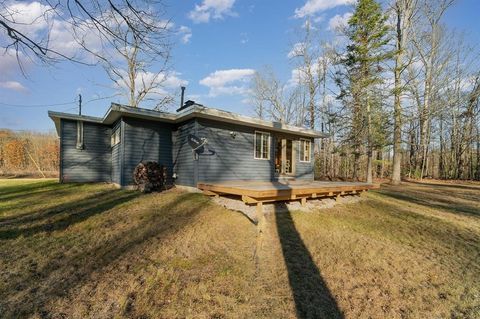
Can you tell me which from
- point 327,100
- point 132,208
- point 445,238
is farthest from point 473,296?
point 327,100

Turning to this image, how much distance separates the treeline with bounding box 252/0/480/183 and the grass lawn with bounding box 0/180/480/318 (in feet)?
28.8

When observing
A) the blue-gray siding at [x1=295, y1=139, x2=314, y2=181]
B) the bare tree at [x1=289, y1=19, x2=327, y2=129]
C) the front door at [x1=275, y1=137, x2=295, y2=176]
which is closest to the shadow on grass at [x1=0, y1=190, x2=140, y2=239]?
the front door at [x1=275, y1=137, x2=295, y2=176]

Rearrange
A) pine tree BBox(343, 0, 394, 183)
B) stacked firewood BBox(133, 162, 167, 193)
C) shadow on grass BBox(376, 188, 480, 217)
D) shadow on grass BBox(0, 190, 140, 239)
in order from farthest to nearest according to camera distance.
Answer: pine tree BBox(343, 0, 394, 183) → stacked firewood BBox(133, 162, 167, 193) → shadow on grass BBox(376, 188, 480, 217) → shadow on grass BBox(0, 190, 140, 239)

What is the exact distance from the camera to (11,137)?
91.2 ft

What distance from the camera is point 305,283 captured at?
3219mm

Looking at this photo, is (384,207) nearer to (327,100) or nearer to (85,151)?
(85,151)

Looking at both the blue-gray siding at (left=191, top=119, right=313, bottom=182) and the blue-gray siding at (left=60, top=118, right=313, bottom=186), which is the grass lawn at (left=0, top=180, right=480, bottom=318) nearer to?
the blue-gray siding at (left=191, top=119, right=313, bottom=182)

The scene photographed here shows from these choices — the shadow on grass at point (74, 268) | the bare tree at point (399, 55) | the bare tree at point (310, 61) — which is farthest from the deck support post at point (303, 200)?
the bare tree at point (310, 61)

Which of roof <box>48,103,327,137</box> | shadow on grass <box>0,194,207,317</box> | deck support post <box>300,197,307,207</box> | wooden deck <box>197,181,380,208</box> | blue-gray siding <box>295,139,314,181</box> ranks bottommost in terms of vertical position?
shadow on grass <box>0,194,207,317</box>

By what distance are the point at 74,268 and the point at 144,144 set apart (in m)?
6.08

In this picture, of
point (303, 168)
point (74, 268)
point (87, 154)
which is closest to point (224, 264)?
point (74, 268)

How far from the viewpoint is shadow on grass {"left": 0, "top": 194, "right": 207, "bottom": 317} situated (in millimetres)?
2505

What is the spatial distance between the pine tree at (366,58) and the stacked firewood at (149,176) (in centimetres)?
1062

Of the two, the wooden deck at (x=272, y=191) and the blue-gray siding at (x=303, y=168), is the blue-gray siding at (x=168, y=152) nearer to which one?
the wooden deck at (x=272, y=191)
